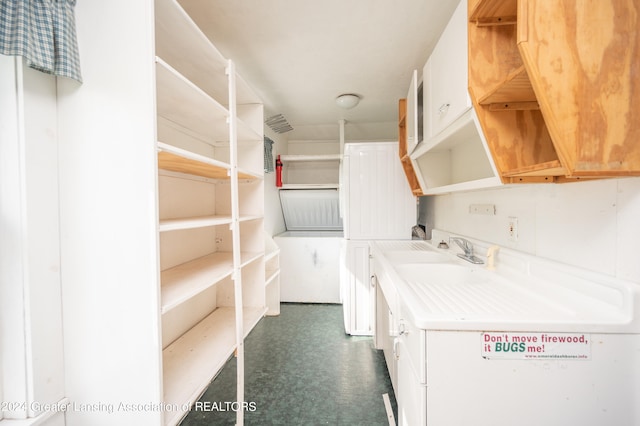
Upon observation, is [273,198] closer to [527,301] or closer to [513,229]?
[513,229]

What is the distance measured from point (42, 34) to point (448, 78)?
65.0 inches

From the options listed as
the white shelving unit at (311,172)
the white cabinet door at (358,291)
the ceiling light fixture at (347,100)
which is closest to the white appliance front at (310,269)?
the white cabinet door at (358,291)

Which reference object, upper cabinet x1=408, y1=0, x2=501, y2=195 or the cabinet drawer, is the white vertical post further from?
upper cabinet x1=408, y1=0, x2=501, y2=195

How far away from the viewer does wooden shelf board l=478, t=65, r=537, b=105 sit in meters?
0.88

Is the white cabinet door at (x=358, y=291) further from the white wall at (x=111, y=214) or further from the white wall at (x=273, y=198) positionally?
the white wall at (x=111, y=214)

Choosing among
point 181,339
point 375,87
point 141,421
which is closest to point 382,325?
point 181,339

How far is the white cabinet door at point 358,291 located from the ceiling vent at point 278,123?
75.5 inches

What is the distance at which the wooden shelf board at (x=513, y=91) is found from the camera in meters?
0.88

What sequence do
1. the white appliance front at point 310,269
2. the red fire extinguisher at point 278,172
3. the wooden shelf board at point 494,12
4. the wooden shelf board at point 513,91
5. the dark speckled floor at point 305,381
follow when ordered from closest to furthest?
the wooden shelf board at point 513,91 < the wooden shelf board at point 494,12 < the dark speckled floor at point 305,381 < the white appliance front at point 310,269 < the red fire extinguisher at point 278,172

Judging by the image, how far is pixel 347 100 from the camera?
2838 mm

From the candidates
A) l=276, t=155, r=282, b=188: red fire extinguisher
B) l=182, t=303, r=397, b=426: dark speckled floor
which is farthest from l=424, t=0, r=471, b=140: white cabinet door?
l=276, t=155, r=282, b=188: red fire extinguisher

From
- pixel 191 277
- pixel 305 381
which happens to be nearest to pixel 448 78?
pixel 191 277

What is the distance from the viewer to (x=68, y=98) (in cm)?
101

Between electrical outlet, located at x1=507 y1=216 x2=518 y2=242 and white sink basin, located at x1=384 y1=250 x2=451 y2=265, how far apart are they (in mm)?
585
